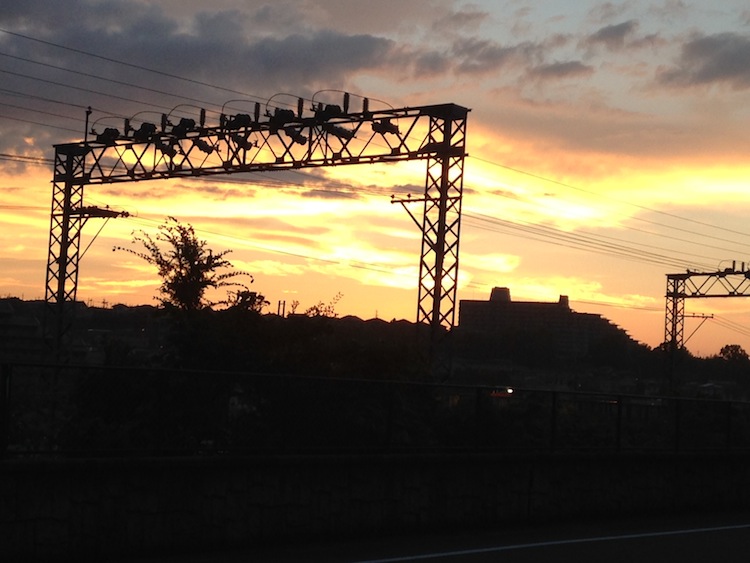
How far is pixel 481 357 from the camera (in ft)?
429

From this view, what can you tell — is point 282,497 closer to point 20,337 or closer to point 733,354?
point 20,337

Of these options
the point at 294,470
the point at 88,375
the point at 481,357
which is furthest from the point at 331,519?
the point at 481,357

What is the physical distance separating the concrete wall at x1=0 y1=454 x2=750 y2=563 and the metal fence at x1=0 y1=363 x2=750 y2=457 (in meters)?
0.35

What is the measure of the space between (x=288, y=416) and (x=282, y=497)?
1.09 metres

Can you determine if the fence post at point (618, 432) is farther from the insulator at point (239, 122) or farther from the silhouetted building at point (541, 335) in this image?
the silhouetted building at point (541, 335)

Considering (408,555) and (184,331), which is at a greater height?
(184,331)

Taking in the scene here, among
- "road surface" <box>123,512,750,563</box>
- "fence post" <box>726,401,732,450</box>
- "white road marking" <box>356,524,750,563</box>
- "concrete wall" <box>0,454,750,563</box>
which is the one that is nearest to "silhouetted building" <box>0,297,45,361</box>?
"fence post" <box>726,401,732,450</box>

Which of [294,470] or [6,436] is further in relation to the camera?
[294,470]

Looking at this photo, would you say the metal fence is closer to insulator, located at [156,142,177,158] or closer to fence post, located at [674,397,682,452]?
fence post, located at [674,397,682,452]

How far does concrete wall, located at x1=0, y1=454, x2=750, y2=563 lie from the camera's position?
1109 centimetres

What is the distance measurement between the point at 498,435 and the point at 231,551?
551 centimetres

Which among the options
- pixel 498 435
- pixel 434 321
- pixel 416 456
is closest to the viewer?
pixel 416 456

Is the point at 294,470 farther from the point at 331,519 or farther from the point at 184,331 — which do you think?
the point at 184,331

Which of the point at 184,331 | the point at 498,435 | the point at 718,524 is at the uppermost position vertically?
the point at 184,331
